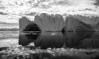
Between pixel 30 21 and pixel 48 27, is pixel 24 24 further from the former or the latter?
pixel 48 27

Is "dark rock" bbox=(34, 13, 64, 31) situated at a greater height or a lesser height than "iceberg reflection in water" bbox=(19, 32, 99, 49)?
lesser

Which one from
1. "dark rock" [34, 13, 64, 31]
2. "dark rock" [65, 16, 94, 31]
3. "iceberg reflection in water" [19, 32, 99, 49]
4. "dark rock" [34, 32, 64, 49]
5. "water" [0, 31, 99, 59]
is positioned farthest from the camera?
"dark rock" [65, 16, 94, 31]

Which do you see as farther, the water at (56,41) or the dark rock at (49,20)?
the dark rock at (49,20)

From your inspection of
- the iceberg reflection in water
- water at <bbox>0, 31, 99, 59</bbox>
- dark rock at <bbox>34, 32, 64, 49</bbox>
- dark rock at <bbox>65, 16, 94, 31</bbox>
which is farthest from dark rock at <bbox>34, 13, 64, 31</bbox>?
Answer: dark rock at <bbox>34, 32, 64, 49</bbox>

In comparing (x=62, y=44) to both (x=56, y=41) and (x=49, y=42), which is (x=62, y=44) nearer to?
(x=49, y=42)

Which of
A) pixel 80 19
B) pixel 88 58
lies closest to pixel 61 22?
pixel 80 19

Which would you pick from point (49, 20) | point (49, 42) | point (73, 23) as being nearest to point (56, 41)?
point (49, 42)

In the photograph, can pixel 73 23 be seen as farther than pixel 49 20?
Yes

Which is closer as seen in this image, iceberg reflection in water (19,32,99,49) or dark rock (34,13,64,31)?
iceberg reflection in water (19,32,99,49)

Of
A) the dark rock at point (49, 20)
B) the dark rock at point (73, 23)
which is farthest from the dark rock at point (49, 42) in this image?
the dark rock at point (73, 23)

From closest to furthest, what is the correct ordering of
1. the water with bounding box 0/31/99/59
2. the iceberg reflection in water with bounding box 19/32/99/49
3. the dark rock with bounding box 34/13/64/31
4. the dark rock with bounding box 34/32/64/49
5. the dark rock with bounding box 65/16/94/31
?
the water with bounding box 0/31/99/59 → the dark rock with bounding box 34/32/64/49 → the iceberg reflection in water with bounding box 19/32/99/49 → the dark rock with bounding box 34/13/64/31 → the dark rock with bounding box 65/16/94/31

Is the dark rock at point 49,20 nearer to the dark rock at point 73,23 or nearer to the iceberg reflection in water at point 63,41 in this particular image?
the dark rock at point 73,23

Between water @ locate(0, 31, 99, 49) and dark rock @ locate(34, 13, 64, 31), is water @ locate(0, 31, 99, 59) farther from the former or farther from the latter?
dark rock @ locate(34, 13, 64, 31)

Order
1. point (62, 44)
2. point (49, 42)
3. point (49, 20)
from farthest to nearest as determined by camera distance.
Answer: point (49, 20)
point (49, 42)
point (62, 44)
